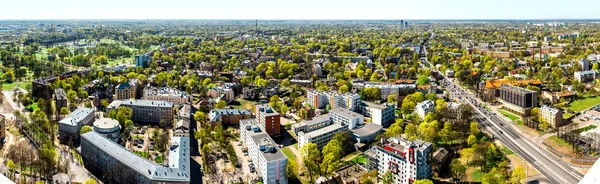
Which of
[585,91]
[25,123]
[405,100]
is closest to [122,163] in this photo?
[25,123]

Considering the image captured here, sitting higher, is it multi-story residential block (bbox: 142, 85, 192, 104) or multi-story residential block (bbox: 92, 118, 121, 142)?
multi-story residential block (bbox: 142, 85, 192, 104)

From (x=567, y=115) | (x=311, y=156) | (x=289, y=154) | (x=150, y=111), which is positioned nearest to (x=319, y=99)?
(x=289, y=154)

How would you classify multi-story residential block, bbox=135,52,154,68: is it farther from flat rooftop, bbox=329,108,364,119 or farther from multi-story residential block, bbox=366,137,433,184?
multi-story residential block, bbox=366,137,433,184

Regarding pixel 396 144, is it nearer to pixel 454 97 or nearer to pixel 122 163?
pixel 122 163

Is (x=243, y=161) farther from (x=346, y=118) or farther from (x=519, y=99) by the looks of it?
(x=519, y=99)

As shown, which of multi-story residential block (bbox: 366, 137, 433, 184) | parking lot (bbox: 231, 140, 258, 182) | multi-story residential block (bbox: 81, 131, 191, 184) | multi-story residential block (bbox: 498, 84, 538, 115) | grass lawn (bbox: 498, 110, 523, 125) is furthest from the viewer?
multi-story residential block (bbox: 498, 84, 538, 115)

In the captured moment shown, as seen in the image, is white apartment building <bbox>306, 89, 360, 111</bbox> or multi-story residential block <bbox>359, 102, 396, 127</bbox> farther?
white apartment building <bbox>306, 89, 360, 111</bbox>

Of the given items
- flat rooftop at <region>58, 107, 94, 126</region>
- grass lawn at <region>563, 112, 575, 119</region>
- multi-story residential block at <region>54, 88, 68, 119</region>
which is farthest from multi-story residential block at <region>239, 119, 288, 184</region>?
grass lawn at <region>563, 112, 575, 119</region>
